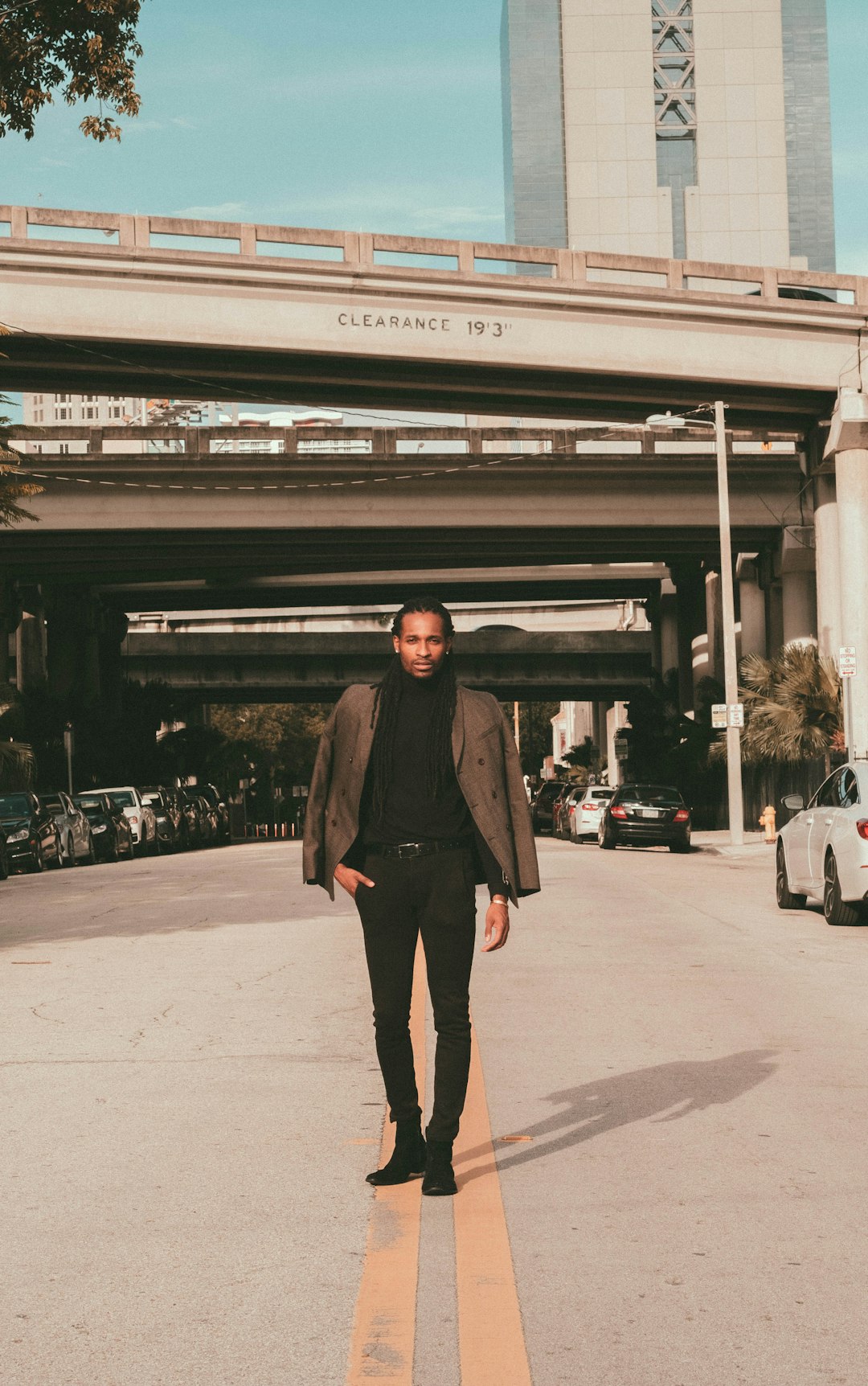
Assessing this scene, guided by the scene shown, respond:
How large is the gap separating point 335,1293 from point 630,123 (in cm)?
14923

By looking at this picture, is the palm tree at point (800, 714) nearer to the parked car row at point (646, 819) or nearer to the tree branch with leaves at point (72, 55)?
the parked car row at point (646, 819)

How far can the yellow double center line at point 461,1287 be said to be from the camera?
4.11 meters

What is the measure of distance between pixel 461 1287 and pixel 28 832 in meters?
26.9

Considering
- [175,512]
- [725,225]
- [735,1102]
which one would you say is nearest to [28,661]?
[175,512]

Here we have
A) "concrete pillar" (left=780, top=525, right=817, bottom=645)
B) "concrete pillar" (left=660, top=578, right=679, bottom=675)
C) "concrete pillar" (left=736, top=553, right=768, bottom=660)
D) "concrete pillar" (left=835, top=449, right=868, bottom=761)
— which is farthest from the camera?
"concrete pillar" (left=660, top=578, right=679, bottom=675)

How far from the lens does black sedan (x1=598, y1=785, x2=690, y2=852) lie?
1364 inches

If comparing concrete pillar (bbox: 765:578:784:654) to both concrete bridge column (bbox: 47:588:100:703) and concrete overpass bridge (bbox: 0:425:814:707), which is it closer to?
concrete overpass bridge (bbox: 0:425:814:707)

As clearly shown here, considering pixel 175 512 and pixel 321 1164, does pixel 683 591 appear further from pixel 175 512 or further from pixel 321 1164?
pixel 321 1164

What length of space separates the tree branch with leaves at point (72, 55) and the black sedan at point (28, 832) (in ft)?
51.6

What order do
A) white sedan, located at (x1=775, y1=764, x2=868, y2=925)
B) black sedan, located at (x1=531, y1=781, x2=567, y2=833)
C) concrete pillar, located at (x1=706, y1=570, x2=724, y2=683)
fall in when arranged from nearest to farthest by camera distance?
white sedan, located at (x1=775, y1=764, x2=868, y2=925) < concrete pillar, located at (x1=706, y1=570, x2=724, y2=683) < black sedan, located at (x1=531, y1=781, x2=567, y2=833)

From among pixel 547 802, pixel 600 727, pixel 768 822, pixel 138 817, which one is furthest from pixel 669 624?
pixel 600 727

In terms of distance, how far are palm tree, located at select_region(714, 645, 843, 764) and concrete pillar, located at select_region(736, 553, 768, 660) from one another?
1647 cm

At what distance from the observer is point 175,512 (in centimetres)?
4112

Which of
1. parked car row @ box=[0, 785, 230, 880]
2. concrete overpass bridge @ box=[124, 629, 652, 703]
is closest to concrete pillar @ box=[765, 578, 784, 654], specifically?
concrete overpass bridge @ box=[124, 629, 652, 703]
